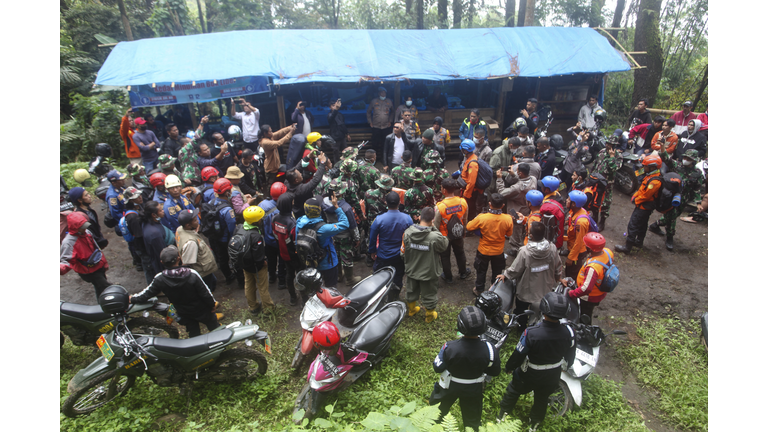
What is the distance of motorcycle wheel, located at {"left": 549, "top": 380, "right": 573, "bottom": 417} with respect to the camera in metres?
3.89

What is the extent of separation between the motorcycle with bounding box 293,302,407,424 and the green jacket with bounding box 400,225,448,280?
0.62 m

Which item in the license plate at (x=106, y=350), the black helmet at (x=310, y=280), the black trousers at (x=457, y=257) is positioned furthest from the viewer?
the black trousers at (x=457, y=257)

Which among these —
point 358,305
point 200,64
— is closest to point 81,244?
point 358,305

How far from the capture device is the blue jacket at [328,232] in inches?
Answer: 195

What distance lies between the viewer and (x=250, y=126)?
32.8ft

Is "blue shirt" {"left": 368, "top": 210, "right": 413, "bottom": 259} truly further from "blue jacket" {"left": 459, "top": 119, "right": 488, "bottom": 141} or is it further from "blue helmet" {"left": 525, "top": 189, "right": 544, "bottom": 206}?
"blue jacket" {"left": 459, "top": 119, "right": 488, "bottom": 141}

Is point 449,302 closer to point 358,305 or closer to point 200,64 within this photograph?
point 358,305

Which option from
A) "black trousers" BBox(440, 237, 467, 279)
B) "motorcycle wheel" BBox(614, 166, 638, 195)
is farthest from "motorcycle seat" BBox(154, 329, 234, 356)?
"motorcycle wheel" BBox(614, 166, 638, 195)

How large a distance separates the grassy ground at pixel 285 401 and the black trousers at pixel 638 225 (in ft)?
11.9

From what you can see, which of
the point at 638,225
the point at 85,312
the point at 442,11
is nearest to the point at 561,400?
the point at 638,225

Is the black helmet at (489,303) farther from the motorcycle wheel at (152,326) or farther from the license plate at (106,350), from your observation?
the motorcycle wheel at (152,326)

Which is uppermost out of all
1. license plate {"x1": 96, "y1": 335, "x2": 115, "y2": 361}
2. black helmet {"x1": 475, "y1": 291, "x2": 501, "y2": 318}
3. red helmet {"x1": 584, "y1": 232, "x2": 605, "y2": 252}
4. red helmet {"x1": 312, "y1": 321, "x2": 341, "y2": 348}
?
red helmet {"x1": 584, "y1": 232, "x2": 605, "y2": 252}

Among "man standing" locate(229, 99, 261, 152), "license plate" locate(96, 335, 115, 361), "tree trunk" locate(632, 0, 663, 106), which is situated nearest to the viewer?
"license plate" locate(96, 335, 115, 361)

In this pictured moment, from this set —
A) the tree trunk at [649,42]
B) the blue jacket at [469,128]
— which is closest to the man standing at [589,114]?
the blue jacket at [469,128]
